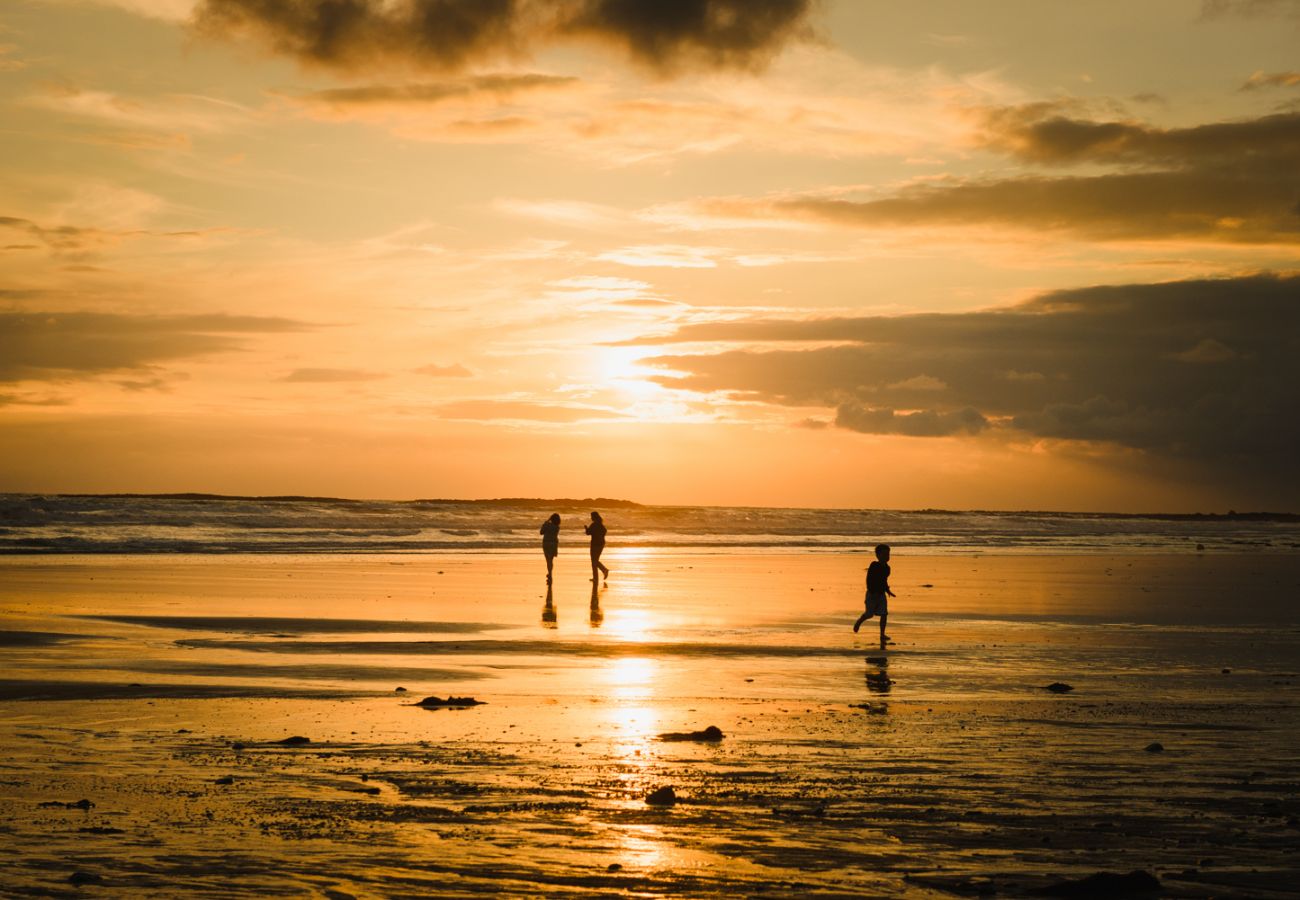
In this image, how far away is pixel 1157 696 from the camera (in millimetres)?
16297

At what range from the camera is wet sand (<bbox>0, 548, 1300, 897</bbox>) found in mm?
8383

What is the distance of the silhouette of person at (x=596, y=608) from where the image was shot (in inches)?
1036

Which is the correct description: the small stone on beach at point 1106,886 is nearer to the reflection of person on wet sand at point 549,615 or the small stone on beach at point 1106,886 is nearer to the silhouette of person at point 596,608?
the silhouette of person at point 596,608

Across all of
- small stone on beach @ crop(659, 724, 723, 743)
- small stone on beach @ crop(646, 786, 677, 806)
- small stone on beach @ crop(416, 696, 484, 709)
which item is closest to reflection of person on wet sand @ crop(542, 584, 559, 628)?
small stone on beach @ crop(416, 696, 484, 709)

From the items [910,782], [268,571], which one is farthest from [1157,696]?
[268,571]

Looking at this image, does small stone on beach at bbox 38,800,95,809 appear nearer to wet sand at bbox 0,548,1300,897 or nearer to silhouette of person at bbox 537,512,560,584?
wet sand at bbox 0,548,1300,897

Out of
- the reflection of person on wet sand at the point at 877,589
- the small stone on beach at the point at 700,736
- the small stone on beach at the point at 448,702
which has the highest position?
the reflection of person on wet sand at the point at 877,589

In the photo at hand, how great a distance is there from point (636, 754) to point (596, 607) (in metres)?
17.9

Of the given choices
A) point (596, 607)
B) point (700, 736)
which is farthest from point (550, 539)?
point (700, 736)

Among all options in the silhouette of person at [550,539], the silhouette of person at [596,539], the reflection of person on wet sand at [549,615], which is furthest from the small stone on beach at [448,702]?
the silhouette of person at [550,539]

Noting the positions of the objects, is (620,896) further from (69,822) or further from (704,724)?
(704,724)

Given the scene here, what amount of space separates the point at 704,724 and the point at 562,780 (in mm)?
3377

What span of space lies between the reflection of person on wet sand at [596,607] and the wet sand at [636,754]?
252mm

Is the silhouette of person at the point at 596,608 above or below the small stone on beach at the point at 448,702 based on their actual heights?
below
